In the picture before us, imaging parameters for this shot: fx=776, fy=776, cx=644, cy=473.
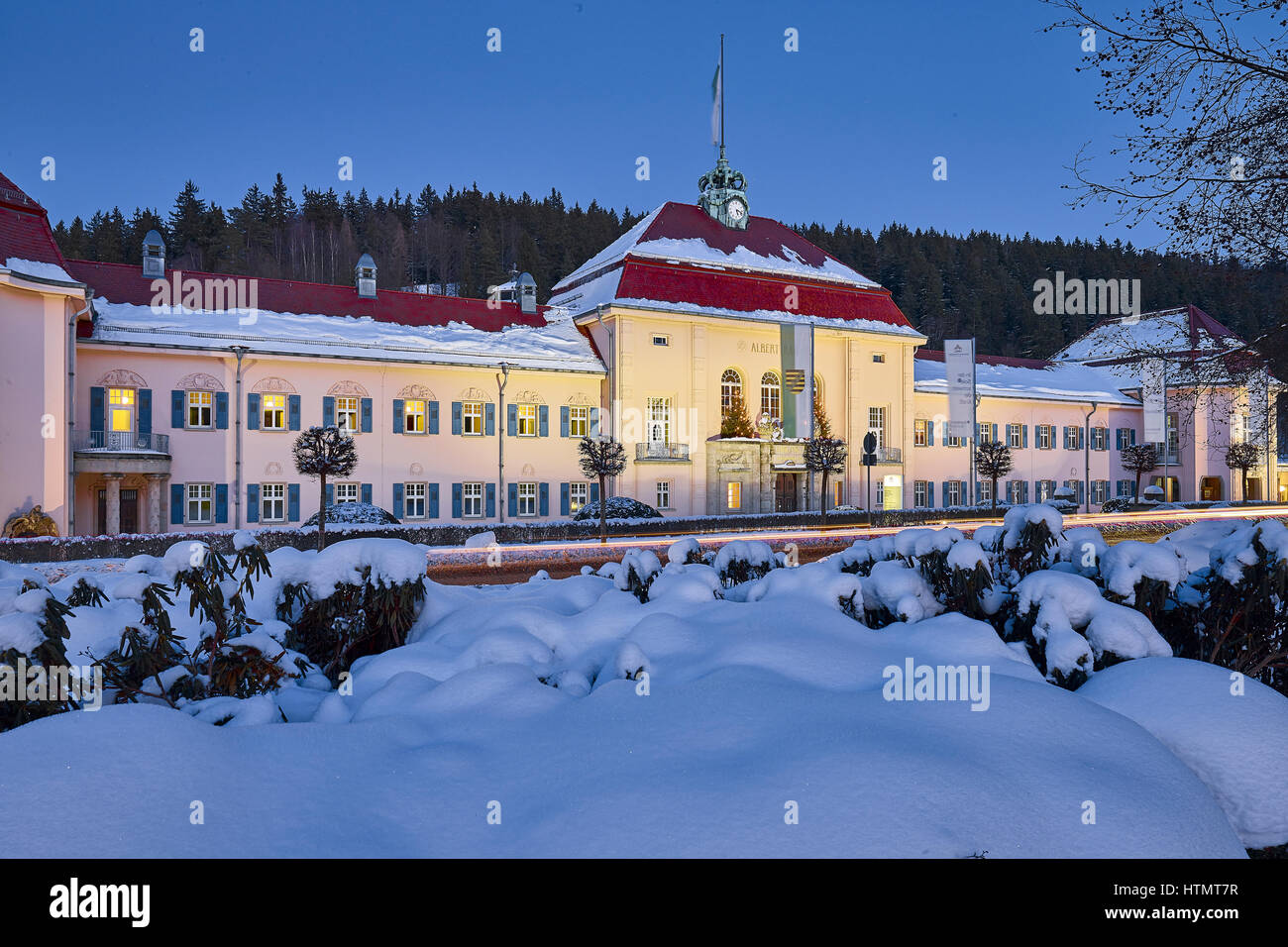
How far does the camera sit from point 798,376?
136 feet

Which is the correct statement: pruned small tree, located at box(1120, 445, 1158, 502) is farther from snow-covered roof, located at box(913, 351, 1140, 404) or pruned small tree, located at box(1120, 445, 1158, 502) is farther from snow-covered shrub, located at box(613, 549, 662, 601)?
snow-covered shrub, located at box(613, 549, 662, 601)

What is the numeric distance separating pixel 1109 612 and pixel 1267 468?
2600 inches

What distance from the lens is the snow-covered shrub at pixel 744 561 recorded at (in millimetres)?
9867

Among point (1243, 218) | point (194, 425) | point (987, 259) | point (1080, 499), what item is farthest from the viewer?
point (987, 259)

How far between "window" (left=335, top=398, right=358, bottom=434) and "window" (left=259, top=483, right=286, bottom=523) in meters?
3.45

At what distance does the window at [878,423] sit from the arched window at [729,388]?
8734mm

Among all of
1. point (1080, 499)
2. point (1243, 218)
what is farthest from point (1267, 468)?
point (1243, 218)

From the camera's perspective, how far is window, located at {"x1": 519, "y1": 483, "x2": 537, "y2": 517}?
36.5 meters

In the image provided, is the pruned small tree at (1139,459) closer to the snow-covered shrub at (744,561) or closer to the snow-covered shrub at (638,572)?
the snow-covered shrub at (744,561)

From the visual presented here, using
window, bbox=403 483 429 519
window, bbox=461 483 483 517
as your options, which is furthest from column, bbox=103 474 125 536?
window, bbox=461 483 483 517

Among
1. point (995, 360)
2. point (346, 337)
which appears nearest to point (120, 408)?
point (346, 337)

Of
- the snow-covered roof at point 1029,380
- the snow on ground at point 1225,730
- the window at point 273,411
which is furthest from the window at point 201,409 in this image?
the snow-covered roof at point 1029,380
